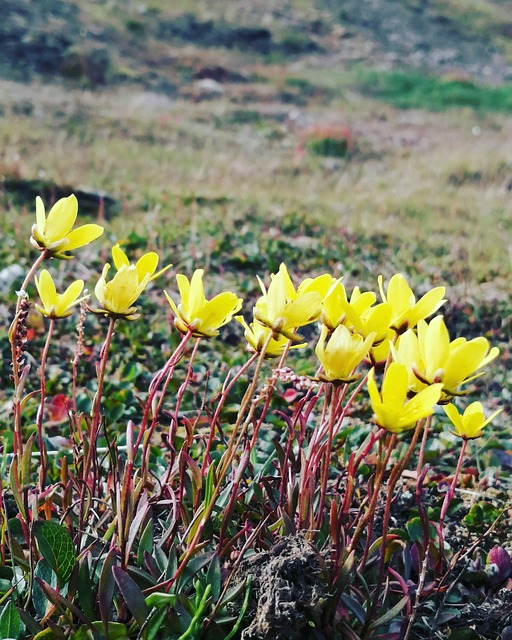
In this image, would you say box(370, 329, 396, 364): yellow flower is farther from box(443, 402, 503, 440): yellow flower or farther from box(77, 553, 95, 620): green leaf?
box(77, 553, 95, 620): green leaf

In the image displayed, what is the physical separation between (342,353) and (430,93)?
21836 millimetres

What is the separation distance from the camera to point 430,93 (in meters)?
20.9

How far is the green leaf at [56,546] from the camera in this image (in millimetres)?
1261

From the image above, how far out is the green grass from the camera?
19.4 meters

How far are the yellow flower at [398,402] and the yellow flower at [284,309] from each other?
0.72ft

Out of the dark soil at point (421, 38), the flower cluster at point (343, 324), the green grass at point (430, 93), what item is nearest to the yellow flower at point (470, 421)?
the flower cluster at point (343, 324)

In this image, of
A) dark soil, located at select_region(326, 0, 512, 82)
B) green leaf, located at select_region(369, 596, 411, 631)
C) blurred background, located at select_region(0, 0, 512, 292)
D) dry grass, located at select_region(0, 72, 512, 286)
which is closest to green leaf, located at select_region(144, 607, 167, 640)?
green leaf, located at select_region(369, 596, 411, 631)

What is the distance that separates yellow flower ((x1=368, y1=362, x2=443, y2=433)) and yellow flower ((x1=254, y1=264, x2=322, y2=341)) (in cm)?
22

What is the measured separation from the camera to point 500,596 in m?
1.76

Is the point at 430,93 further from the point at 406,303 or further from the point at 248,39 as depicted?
the point at 406,303

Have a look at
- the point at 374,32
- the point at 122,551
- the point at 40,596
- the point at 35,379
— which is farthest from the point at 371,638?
the point at 374,32

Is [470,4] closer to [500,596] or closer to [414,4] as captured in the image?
[414,4]

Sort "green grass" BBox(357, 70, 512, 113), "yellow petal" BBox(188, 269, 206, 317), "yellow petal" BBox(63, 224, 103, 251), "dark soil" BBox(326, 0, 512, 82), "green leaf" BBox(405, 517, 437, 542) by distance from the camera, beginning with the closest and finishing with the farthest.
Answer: "yellow petal" BBox(188, 269, 206, 317) → "yellow petal" BBox(63, 224, 103, 251) → "green leaf" BBox(405, 517, 437, 542) → "green grass" BBox(357, 70, 512, 113) → "dark soil" BBox(326, 0, 512, 82)

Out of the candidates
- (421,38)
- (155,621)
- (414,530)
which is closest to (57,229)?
(155,621)
